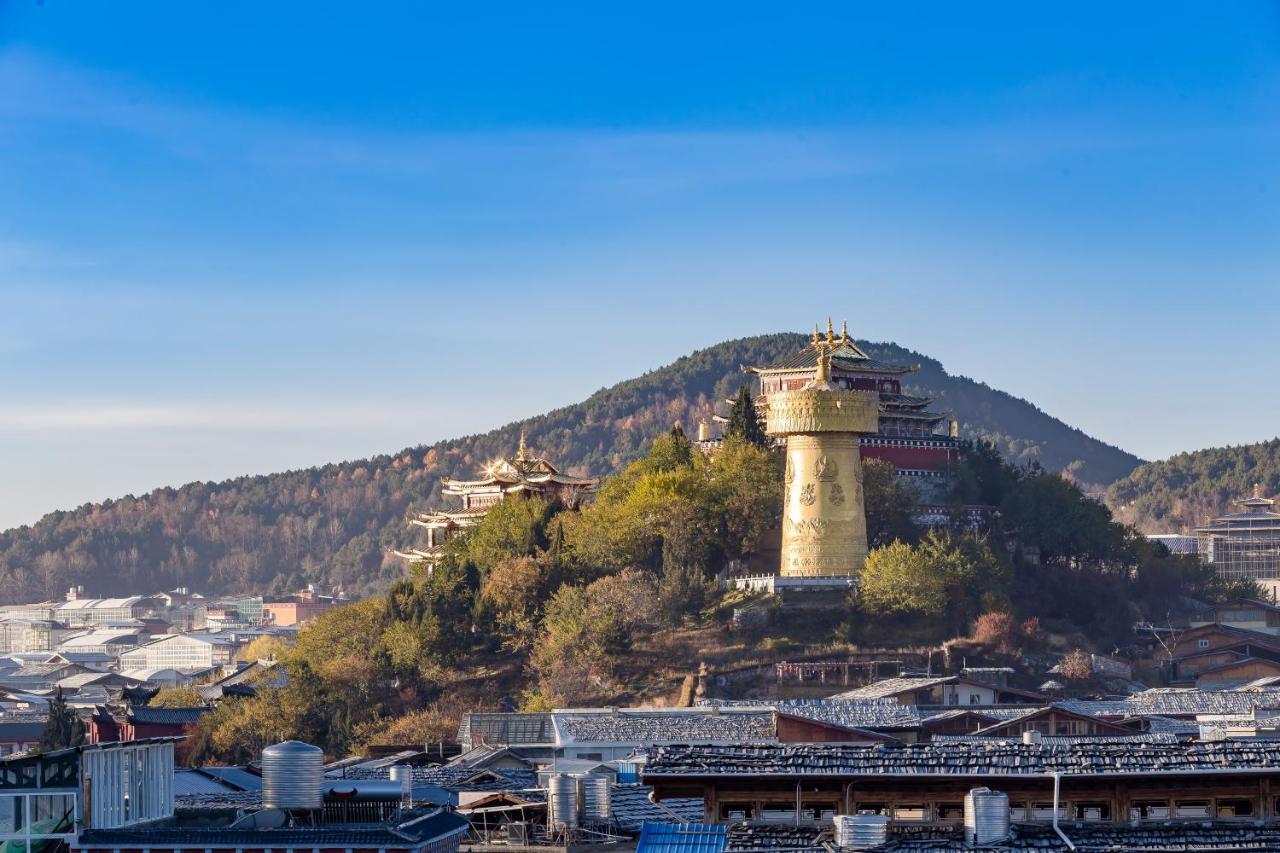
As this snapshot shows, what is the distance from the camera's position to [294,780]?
131 ft

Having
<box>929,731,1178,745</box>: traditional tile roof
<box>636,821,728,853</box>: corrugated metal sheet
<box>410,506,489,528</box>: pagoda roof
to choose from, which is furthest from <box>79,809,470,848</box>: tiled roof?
<box>410,506,489,528</box>: pagoda roof

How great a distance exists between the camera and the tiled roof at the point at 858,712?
72.2 m

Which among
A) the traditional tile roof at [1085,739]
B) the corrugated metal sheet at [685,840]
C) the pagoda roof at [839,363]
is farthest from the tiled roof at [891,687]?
the corrugated metal sheet at [685,840]

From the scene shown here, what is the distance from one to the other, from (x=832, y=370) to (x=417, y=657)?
2306 cm

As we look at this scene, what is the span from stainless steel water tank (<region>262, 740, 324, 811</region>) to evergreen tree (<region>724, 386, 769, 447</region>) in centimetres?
6457

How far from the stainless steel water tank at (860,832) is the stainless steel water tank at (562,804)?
12.2 m

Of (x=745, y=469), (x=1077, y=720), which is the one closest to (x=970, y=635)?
(x=745, y=469)

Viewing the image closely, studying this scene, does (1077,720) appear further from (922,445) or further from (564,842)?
(922,445)

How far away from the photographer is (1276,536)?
183 meters

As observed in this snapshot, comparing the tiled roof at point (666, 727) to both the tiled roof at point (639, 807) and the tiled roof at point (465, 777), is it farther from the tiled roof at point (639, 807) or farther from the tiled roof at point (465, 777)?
the tiled roof at point (639, 807)

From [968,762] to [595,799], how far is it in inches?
466

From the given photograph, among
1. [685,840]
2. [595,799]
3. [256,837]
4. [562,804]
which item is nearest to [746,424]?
[595,799]

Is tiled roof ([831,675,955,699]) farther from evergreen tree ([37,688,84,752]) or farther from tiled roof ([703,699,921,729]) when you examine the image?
evergreen tree ([37,688,84,752])

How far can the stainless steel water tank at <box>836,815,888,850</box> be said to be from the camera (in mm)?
33781
